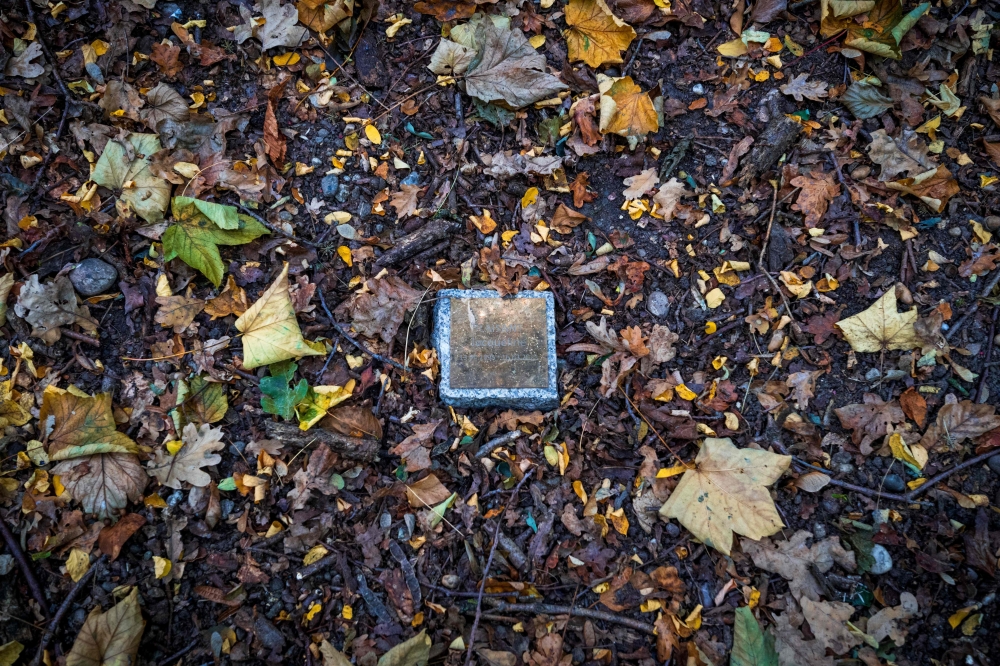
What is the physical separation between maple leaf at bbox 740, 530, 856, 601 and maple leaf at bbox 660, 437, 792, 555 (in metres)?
0.16

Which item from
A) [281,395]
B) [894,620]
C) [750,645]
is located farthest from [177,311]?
[894,620]

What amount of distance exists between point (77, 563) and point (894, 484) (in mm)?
3895

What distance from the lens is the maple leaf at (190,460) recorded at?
2676 millimetres

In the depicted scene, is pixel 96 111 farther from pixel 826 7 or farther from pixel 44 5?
pixel 826 7

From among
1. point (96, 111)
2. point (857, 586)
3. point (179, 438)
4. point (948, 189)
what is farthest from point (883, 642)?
point (96, 111)

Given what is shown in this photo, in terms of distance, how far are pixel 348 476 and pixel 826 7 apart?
355 centimetres

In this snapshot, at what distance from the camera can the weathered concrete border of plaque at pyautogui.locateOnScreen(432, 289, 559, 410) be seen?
277 cm

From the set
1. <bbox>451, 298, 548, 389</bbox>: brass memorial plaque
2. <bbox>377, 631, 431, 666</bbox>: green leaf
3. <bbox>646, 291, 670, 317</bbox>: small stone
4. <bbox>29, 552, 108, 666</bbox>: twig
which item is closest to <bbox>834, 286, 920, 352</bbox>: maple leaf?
<bbox>646, 291, 670, 317</bbox>: small stone

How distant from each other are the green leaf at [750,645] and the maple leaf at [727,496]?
338 millimetres

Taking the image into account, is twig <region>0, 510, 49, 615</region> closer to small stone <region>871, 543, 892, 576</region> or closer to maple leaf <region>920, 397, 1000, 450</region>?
small stone <region>871, 543, 892, 576</region>

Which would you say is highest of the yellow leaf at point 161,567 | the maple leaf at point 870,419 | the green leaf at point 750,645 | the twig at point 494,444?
the maple leaf at point 870,419

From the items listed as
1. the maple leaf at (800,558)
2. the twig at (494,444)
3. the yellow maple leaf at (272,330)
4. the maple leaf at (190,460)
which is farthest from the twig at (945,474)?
the maple leaf at (190,460)

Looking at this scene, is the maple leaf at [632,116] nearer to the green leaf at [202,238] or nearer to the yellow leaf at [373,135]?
the yellow leaf at [373,135]

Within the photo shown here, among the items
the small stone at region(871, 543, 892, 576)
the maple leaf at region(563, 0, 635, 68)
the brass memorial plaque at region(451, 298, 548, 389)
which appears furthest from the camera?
the maple leaf at region(563, 0, 635, 68)
